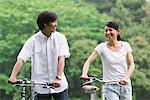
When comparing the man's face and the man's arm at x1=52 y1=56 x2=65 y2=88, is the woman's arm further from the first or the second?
the man's face

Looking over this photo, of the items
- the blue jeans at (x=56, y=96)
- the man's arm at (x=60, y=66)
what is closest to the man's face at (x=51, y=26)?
the man's arm at (x=60, y=66)

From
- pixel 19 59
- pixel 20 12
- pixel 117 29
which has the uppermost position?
pixel 20 12

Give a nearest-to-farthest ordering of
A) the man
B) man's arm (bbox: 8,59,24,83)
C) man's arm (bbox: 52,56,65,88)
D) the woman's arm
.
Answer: man's arm (bbox: 8,59,24,83)
man's arm (bbox: 52,56,65,88)
the man
the woman's arm

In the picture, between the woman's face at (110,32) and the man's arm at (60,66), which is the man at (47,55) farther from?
the woman's face at (110,32)

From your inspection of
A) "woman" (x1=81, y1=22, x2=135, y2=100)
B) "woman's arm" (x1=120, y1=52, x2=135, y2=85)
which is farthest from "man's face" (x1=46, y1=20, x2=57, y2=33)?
"woman's arm" (x1=120, y1=52, x2=135, y2=85)

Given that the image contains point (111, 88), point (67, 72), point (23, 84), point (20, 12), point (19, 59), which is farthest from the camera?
point (20, 12)

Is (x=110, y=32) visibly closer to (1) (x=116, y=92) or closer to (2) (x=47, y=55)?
(1) (x=116, y=92)

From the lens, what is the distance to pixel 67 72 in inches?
686

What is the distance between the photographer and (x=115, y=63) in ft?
13.0

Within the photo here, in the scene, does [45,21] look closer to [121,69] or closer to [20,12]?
[121,69]

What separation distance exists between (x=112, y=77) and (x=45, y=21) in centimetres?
93

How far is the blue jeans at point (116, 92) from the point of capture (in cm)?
393

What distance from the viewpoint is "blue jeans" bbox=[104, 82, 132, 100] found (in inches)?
155

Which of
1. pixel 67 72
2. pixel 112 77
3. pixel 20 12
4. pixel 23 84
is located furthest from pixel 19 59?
pixel 20 12
